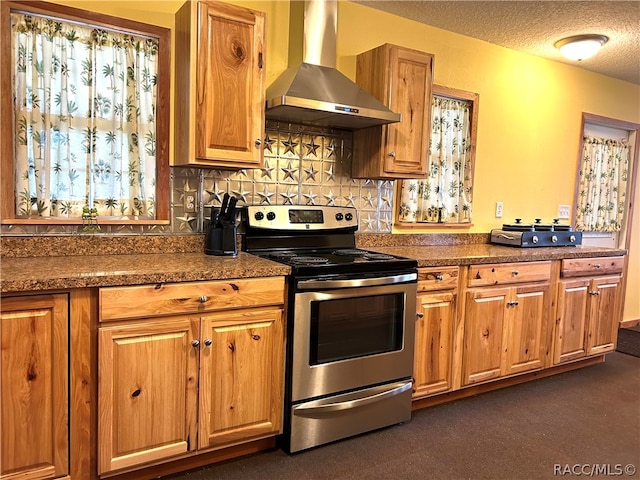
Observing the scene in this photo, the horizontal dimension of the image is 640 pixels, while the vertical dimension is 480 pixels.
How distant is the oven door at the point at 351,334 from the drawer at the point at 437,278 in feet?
0.38

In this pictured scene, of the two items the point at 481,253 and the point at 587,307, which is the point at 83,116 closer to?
the point at 481,253

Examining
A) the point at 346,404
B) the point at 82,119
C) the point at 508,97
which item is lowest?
the point at 346,404

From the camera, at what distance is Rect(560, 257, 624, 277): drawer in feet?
10.9

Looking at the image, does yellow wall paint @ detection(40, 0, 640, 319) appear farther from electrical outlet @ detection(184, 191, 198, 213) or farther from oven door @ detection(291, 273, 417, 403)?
oven door @ detection(291, 273, 417, 403)

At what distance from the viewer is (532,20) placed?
313 cm

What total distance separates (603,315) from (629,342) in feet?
3.62

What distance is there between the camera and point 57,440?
1.81 m

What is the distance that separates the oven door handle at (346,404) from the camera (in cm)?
228

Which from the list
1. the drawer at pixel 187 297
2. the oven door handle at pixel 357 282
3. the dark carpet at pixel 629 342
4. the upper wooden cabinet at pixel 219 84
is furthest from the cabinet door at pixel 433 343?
the dark carpet at pixel 629 342

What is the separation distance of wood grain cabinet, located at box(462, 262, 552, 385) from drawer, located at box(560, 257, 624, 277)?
0.20 meters

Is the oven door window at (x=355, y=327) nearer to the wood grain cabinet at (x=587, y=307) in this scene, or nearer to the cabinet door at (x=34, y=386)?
the cabinet door at (x=34, y=386)

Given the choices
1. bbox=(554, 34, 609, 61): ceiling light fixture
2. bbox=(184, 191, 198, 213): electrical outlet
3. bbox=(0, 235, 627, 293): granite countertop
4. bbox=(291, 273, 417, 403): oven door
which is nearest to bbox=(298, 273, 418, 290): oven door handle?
bbox=(291, 273, 417, 403): oven door

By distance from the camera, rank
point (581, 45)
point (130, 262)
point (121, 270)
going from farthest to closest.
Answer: point (581, 45), point (130, 262), point (121, 270)

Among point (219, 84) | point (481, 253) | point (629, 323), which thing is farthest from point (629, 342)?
point (219, 84)
